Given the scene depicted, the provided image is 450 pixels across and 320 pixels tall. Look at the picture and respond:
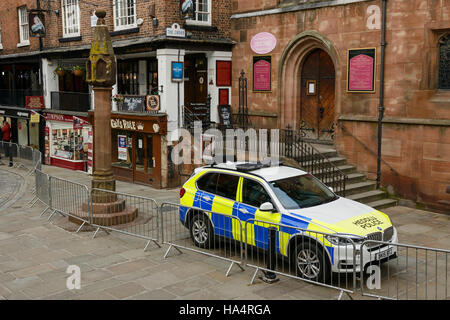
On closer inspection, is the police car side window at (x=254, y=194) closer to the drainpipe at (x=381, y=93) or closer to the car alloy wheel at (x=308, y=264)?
the car alloy wheel at (x=308, y=264)

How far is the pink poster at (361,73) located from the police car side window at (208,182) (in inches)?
278

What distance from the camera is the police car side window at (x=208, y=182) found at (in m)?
10.0

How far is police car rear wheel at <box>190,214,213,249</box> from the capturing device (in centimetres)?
981

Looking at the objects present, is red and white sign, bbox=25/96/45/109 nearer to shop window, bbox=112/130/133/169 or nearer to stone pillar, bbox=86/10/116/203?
shop window, bbox=112/130/133/169

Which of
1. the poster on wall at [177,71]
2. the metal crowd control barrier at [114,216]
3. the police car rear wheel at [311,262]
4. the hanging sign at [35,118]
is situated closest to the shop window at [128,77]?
the poster on wall at [177,71]

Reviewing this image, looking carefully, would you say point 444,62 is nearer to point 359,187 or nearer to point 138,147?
point 359,187

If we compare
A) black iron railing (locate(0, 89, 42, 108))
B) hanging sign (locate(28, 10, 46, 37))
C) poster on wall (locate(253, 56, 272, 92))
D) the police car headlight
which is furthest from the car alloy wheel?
black iron railing (locate(0, 89, 42, 108))

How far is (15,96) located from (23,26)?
3885mm

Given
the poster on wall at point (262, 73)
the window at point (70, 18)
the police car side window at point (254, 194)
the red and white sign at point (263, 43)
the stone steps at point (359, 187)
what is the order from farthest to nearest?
the window at point (70, 18), the poster on wall at point (262, 73), the red and white sign at point (263, 43), the stone steps at point (359, 187), the police car side window at point (254, 194)

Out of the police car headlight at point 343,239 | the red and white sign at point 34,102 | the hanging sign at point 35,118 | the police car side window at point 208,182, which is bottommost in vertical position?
the police car headlight at point 343,239

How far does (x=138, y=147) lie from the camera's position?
19.1 metres

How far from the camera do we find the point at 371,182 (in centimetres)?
1489

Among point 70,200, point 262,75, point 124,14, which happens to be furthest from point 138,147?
point 70,200

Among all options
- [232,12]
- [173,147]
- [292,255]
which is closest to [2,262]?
[292,255]
